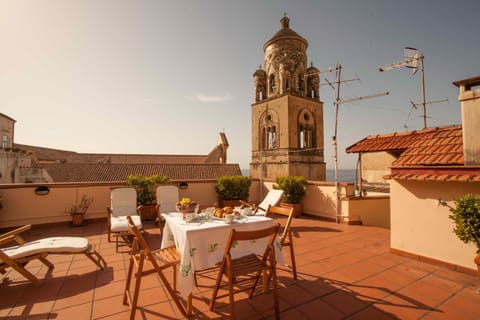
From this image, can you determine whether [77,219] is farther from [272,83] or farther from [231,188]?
[272,83]

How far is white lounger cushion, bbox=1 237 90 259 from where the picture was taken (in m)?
3.17

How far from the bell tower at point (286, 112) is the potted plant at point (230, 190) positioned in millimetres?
13835

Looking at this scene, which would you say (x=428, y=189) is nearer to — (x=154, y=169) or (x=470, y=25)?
(x=470, y=25)

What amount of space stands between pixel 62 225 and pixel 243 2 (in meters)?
9.27

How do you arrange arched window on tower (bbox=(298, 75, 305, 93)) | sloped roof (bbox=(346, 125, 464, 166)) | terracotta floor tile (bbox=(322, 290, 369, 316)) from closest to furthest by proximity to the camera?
terracotta floor tile (bbox=(322, 290, 369, 316))
sloped roof (bbox=(346, 125, 464, 166))
arched window on tower (bbox=(298, 75, 305, 93))

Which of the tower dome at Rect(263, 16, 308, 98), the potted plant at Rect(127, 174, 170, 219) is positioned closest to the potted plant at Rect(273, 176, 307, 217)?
the potted plant at Rect(127, 174, 170, 219)

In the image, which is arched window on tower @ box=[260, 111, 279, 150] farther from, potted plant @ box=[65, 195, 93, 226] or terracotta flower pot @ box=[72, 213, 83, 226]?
terracotta flower pot @ box=[72, 213, 83, 226]

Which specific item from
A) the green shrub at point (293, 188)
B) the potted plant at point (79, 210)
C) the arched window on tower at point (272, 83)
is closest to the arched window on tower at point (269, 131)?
the arched window on tower at point (272, 83)

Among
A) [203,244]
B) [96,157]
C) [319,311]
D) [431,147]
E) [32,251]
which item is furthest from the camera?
[96,157]

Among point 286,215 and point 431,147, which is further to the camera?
point 431,147

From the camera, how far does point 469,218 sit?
2.89m

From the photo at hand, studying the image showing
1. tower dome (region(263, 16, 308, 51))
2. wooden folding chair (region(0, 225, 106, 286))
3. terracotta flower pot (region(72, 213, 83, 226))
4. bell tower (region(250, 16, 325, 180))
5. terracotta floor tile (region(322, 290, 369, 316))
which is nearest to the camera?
terracotta floor tile (region(322, 290, 369, 316))

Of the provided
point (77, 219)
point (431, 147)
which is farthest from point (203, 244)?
point (77, 219)

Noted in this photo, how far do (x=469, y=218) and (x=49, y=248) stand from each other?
5.86 m
